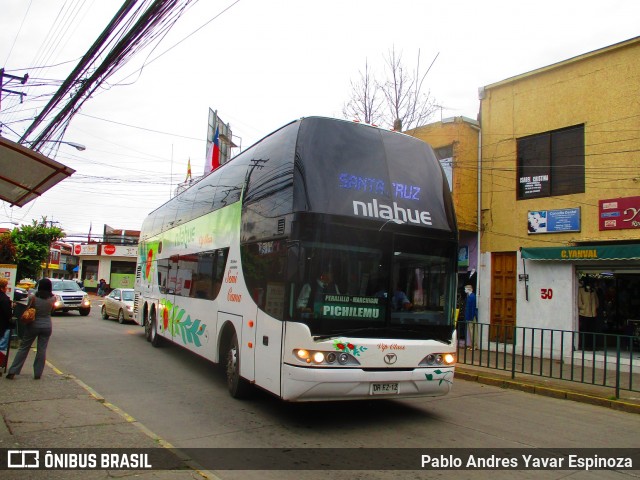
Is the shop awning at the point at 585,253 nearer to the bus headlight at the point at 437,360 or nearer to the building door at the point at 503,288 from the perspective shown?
the building door at the point at 503,288

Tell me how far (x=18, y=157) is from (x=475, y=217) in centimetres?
1328

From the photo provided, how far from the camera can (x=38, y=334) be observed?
8477 millimetres

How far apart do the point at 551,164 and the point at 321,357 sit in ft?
38.0

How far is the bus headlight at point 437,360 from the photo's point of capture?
6.63m

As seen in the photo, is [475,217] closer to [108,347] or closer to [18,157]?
[108,347]

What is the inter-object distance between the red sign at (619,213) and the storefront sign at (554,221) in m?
0.69

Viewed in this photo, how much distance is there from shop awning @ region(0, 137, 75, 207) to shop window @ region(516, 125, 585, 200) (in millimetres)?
12704

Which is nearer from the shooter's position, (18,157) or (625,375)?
(18,157)

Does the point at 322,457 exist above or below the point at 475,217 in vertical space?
below

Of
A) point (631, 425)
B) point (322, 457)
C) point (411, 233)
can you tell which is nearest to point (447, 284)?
point (411, 233)

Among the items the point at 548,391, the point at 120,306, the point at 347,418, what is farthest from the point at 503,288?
the point at 120,306

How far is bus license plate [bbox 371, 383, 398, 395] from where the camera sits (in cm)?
622

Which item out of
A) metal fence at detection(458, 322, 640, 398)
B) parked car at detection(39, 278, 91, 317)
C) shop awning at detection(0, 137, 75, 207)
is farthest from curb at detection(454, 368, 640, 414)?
parked car at detection(39, 278, 91, 317)

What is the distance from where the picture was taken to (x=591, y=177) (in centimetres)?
1351
